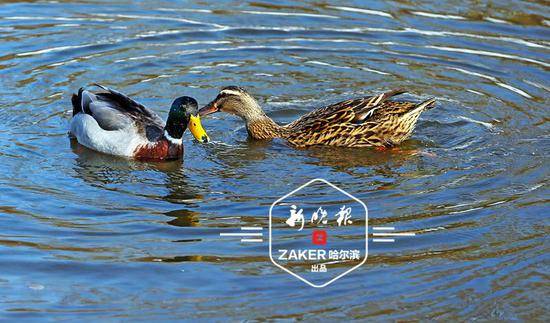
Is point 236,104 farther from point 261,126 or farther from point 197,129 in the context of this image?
point 197,129

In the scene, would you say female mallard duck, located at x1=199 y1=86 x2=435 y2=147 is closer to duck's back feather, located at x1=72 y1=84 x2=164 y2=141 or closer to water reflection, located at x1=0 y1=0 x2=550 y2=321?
water reflection, located at x1=0 y1=0 x2=550 y2=321

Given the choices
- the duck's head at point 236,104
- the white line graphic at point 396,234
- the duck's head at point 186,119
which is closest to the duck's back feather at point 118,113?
the duck's head at point 186,119

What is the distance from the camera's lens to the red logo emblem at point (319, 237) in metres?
8.82

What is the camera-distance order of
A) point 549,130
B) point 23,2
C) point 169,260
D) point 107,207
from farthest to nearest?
point 23,2, point 549,130, point 107,207, point 169,260

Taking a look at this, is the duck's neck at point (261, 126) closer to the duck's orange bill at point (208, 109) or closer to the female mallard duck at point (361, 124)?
the female mallard duck at point (361, 124)

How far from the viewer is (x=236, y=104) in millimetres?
12172

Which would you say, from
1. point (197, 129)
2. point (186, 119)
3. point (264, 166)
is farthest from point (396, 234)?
point (186, 119)

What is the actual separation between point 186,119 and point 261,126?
0.97 meters

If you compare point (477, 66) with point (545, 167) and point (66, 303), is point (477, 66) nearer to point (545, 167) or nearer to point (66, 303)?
point (545, 167)

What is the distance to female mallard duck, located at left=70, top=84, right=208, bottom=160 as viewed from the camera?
11.6 metres

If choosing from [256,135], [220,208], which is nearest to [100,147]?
[256,135]

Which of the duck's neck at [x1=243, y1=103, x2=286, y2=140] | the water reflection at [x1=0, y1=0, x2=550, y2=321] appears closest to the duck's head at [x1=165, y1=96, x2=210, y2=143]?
the water reflection at [x1=0, y1=0, x2=550, y2=321]

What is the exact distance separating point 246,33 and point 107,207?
596cm

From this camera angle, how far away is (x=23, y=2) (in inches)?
648
